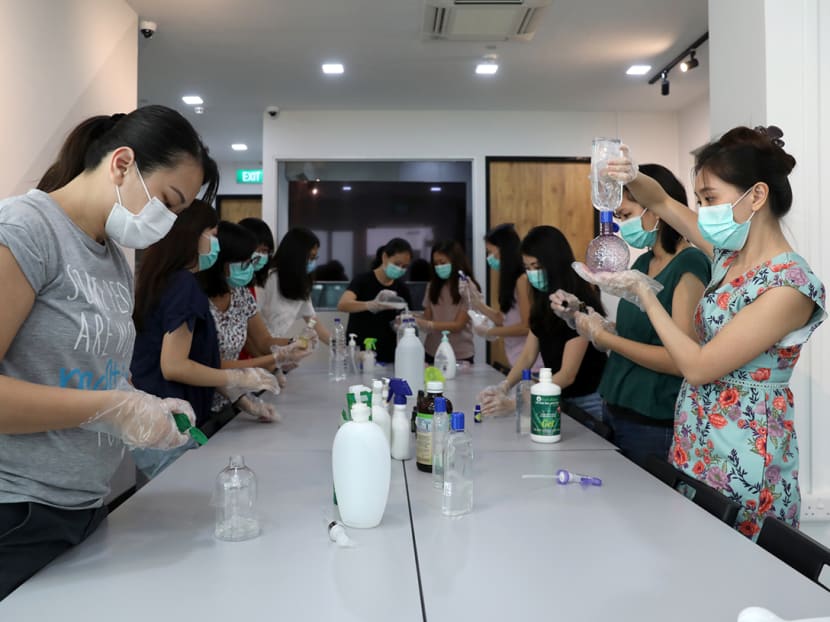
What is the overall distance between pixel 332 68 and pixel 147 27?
4.22 feet

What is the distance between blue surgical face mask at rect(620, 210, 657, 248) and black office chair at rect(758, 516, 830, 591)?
3.24ft

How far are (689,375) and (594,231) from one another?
472 centimetres

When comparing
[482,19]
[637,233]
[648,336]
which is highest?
[482,19]

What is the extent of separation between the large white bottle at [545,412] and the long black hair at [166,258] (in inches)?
45.1

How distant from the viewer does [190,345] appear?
205 cm

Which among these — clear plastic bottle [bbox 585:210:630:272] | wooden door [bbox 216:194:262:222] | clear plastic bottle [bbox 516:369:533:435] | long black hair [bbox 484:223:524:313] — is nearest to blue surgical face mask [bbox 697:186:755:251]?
clear plastic bottle [bbox 585:210:630:272]

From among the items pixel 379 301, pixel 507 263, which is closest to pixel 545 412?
pixel 507 263

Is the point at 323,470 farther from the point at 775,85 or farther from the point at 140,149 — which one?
the point at 775,85

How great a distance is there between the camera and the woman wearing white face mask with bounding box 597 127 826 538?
1407mm

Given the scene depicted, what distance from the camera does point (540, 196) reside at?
5.94 metres

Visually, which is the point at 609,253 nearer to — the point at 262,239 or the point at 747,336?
→ the point at 747,336

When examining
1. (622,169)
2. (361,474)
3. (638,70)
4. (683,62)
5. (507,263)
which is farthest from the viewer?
(638,70)

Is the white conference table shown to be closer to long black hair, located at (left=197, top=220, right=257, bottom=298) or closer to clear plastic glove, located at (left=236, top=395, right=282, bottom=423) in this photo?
clear plastic glove, located at (left=236, top=395, right=282, bottom=423)

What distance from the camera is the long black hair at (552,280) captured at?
258 cm
